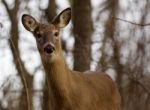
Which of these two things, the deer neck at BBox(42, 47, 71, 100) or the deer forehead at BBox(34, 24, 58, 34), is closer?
the deer neck at BBox(42, 47, 71, 100)

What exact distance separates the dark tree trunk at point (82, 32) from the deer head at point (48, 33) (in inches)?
177

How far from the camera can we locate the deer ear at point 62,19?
10.9 m

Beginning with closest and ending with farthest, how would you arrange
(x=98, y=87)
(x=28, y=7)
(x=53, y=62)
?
(x=53, y=62) < (x=98, y=87) < (x=28, y=7)

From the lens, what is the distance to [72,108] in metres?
10.3

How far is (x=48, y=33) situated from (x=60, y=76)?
64 centimetres

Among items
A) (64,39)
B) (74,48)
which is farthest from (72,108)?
(64,39)

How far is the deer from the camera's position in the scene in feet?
33.5

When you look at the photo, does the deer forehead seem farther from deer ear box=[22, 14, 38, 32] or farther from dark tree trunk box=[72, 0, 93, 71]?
dark tree trunk box=[72, 0, 93, 71]

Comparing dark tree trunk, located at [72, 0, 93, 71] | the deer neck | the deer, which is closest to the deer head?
the deer

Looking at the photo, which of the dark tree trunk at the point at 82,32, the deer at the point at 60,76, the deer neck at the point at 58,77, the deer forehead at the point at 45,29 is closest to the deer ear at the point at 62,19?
the deer at the point at 60,76

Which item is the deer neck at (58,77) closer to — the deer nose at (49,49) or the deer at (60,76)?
the deer at (60,76)

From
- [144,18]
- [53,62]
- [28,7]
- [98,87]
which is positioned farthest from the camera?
[28,7]

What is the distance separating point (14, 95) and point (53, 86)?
242 inches

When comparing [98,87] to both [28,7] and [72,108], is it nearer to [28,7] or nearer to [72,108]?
[72,108]
